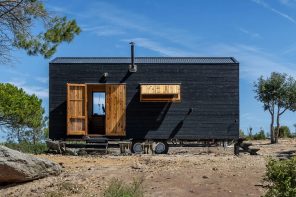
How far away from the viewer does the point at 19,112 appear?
36.8m

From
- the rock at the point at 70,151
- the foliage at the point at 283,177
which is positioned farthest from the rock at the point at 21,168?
the rock at the point at 70,151

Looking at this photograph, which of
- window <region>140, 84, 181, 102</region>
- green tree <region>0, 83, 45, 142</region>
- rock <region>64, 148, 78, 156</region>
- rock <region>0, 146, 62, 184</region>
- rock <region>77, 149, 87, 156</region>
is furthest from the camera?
green tree <region>0, 83, 45, 142</region>

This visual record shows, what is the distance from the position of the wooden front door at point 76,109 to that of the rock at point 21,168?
9.61 meters

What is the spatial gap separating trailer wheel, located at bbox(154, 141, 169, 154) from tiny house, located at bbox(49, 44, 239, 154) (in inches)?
3.2

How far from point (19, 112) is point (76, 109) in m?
14.9

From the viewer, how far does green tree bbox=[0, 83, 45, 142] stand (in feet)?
121

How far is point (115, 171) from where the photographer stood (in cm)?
1314

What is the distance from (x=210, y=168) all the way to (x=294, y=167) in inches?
→ 182

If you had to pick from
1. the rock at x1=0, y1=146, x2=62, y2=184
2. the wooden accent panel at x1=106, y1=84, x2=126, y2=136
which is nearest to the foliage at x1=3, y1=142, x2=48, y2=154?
the wooden accent panel at x1=106, y1=84, x2=126, y2=136

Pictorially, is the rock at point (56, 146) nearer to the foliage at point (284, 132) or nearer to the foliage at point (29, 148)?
the foliage at point (29, 148)

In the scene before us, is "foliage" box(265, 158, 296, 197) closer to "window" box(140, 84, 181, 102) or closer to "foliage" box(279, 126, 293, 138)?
"window" box(140, 84, 181, 102)

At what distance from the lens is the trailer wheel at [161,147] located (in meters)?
23.1

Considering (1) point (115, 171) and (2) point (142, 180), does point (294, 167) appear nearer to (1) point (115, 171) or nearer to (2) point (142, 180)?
(2) point (142, 180)

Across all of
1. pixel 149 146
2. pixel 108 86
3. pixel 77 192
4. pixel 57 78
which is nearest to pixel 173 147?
pixel 149 146
